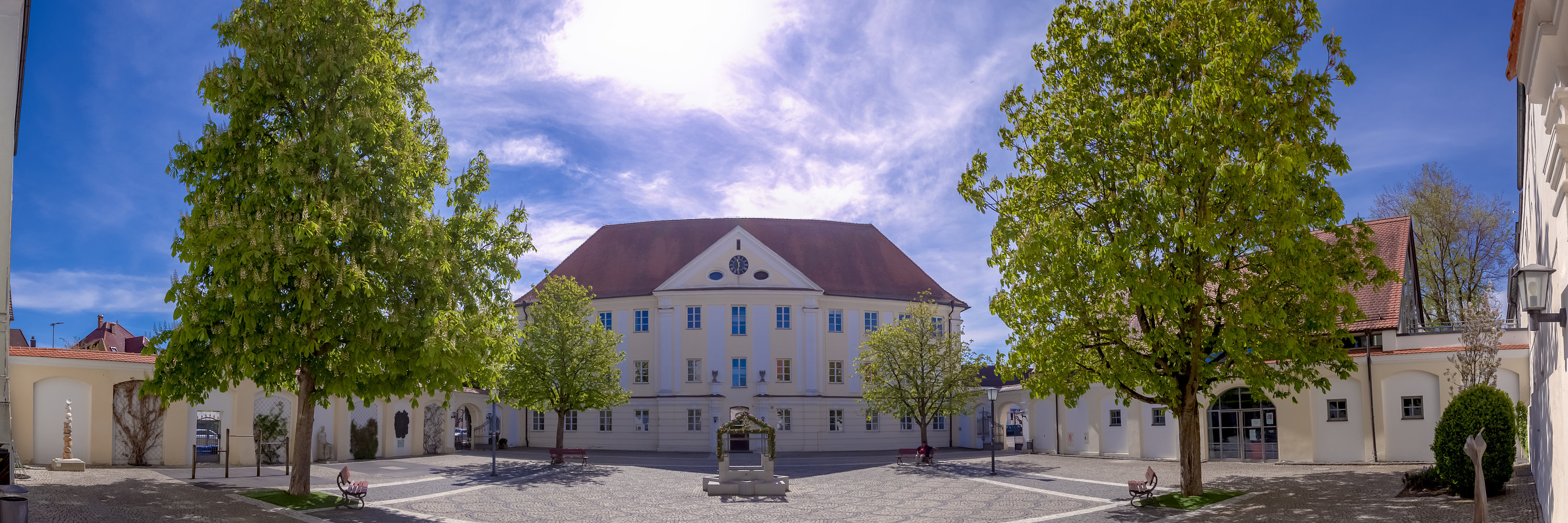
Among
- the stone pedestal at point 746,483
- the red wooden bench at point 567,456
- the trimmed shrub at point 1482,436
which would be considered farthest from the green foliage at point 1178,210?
the red wooden bench at point 567,456

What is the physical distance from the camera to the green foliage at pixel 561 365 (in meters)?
37.9

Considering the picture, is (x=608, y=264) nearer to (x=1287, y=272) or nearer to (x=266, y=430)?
(x=266, y=430)

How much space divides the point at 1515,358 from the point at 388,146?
30350mm

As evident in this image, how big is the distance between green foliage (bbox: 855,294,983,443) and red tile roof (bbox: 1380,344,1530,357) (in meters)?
14.5

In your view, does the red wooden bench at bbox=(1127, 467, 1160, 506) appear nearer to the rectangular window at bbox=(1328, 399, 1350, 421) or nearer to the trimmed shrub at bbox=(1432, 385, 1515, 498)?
the trimmed shrub at bbox=(1432, 385, 1515, 498)

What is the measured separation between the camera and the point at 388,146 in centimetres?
1892

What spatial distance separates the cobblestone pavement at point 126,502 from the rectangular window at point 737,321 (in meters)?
29.2

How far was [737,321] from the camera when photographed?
4988 cm

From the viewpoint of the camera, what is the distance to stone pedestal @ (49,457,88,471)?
24.5m

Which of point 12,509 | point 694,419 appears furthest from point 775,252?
point 12,509

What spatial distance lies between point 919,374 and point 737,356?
12.0 metres

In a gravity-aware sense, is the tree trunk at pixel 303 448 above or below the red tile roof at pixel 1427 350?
below

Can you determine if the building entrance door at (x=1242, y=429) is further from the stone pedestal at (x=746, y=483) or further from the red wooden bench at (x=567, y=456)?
the red wooden bench at (x=567, y=456)

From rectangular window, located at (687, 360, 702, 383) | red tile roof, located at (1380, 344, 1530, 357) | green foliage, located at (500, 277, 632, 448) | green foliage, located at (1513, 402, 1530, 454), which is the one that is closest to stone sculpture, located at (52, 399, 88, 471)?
green foliage, located at (500, 277, 632, 448)
